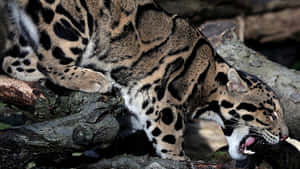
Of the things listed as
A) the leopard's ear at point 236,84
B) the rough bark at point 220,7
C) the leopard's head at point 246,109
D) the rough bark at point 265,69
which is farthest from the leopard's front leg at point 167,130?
the rough bark at point 220,7

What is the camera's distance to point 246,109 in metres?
4.09

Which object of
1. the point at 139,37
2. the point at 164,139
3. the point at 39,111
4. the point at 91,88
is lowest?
the point at 164,139

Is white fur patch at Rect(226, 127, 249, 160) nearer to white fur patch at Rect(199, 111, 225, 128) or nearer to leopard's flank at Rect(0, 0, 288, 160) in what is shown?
leopard's flank at Rect(0, 0, 288, 160)

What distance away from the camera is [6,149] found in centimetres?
250

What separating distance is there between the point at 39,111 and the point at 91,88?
0.53m

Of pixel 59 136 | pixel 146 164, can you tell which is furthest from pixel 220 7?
pixel 59 136

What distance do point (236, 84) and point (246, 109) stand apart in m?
0.32

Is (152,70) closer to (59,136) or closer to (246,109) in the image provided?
(246,109)

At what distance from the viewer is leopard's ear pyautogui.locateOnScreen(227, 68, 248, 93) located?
3984mm

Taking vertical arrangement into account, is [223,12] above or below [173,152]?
above

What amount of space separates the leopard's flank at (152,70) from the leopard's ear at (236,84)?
11 mm

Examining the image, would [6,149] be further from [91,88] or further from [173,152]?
[173,152]

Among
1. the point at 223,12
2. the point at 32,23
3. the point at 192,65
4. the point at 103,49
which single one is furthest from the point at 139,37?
the point at 223,12

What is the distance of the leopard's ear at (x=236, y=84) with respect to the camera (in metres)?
3.98
